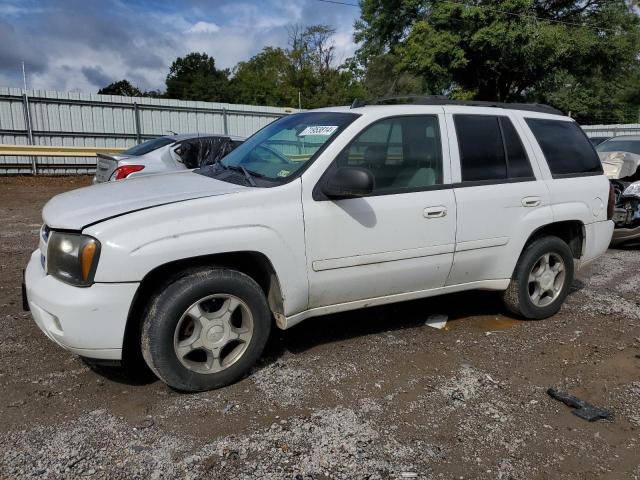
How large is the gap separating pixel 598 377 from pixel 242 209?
2.69 meters

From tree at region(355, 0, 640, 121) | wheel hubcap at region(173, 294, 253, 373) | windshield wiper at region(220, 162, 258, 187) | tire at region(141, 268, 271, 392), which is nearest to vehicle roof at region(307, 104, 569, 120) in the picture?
windshield wiper at region(220, 162, 258, 187)

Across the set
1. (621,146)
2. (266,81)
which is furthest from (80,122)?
(266,81)

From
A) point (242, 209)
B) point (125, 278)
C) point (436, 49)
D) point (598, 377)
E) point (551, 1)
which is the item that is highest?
point (551, 1)

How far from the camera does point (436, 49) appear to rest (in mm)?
25281

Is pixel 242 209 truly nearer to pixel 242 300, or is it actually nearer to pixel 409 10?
pixel 242 300

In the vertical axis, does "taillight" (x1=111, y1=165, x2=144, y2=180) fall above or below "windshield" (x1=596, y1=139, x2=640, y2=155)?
below

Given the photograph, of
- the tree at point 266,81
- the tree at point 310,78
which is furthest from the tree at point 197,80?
the tree at point 310,78

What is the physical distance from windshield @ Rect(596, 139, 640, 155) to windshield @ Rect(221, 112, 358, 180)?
6690mm

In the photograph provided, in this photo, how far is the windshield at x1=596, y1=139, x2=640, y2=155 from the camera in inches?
339

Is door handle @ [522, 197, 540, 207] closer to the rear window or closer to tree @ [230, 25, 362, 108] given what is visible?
the rear window

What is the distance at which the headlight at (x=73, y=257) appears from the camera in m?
2.84

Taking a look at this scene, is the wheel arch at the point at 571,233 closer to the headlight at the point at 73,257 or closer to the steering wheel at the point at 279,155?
the steering wheel at the point at 279,155

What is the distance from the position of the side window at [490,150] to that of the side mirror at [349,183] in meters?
1.07

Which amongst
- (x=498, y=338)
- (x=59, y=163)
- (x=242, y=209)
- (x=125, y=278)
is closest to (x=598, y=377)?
(x=498, y=338)
